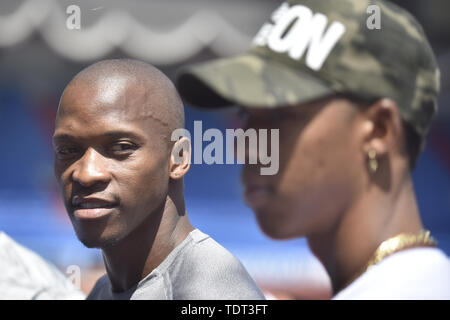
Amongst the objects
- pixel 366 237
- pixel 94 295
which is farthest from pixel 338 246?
pixel 94 295

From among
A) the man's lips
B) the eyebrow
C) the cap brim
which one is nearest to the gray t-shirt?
the man's lips

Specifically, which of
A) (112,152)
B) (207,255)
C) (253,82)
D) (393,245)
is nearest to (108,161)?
(112,152)

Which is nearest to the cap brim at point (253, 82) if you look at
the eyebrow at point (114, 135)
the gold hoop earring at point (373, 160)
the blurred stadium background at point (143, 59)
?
the gold hoop earring at point (373, 160)

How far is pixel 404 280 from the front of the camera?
1229mm

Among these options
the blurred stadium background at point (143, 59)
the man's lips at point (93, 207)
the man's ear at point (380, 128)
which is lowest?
the blurred stadium background at point (143, 59)

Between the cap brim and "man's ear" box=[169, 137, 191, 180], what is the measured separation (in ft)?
1.26

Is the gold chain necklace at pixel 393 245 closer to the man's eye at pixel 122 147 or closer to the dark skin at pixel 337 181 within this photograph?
the dark skin at pixel 337 181

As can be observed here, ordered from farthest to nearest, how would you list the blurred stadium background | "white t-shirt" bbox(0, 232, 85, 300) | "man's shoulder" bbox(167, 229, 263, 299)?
the blurred stadium background → "white t-shirt" bbox(0, 232, 85, 300) → "man's shoulder" bbox(167, 229, 263, 299)

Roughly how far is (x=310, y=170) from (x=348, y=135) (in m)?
0.11

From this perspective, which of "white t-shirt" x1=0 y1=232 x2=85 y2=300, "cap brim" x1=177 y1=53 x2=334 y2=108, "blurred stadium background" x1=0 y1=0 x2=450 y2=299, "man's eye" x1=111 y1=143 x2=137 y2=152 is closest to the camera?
"cap brim" x1=177 y1=53 x2=334 y2=108

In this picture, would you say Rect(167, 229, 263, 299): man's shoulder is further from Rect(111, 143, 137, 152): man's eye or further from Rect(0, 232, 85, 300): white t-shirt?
Rect(0, 232, 85, 300): white t-shirt

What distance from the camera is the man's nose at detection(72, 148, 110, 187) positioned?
1.57 meters

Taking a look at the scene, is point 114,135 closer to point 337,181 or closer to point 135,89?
point 135,89

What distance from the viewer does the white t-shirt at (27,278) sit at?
1.96m
